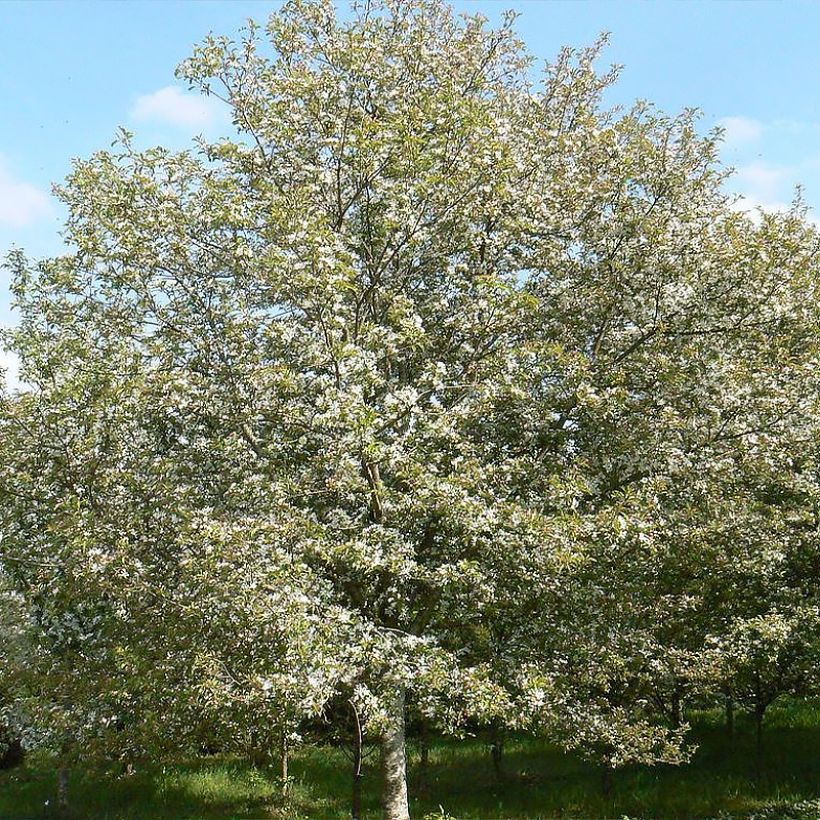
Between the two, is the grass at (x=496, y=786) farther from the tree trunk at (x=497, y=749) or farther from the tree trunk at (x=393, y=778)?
the tree trunk at (x=393, y=778)

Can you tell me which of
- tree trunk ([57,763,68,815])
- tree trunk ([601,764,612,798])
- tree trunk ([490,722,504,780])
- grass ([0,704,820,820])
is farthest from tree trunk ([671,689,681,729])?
tree trunk ([57,763,68,815])

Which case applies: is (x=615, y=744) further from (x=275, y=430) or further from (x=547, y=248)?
(x=547, y=248)

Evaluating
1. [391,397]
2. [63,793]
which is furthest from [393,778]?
[63,793]

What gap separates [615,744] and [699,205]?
410 inches

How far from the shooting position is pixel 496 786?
20.9 m

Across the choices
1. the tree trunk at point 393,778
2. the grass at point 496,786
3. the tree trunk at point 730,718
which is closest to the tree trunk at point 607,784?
the grass at point 496,786

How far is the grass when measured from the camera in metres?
A: 16.9

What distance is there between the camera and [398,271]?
15734mm

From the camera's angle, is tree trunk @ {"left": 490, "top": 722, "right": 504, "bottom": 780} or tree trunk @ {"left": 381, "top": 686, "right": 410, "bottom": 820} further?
tree trunk @ {"left": 490, "top": 722, "right": 504, "bottom": 780}

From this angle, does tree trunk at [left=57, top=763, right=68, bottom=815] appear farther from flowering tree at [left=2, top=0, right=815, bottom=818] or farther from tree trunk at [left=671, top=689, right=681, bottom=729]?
tree trunk at [left=671, top=689, right=681, bottom=729]

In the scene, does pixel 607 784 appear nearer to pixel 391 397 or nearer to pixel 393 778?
pixel 393 778

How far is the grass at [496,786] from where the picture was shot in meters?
16.9

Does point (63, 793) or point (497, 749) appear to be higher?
point (497, 749)

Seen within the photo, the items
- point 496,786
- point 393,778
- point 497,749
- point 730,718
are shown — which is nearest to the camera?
point 393,778
